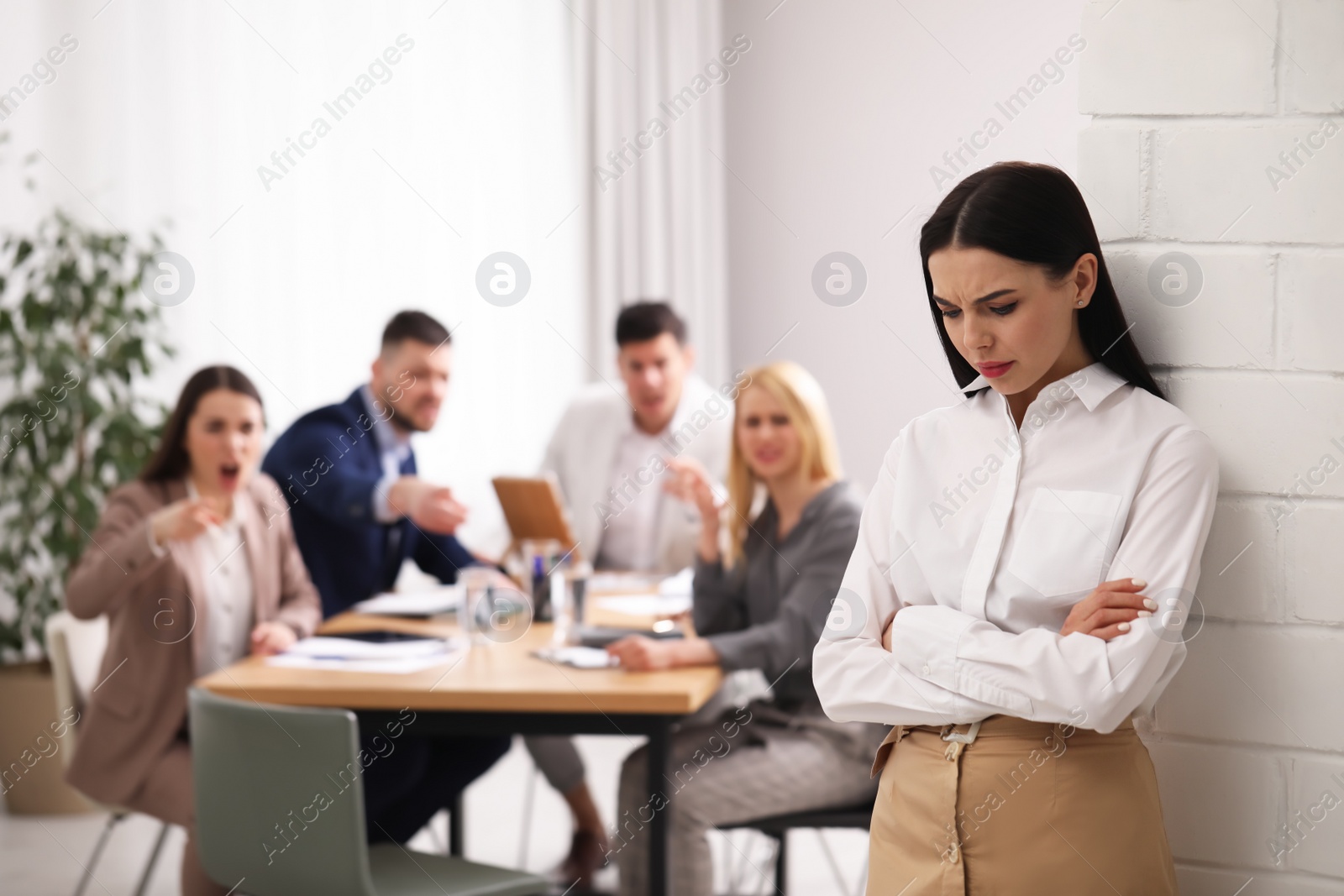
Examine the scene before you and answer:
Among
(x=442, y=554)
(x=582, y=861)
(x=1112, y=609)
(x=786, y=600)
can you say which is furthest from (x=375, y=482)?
(x=1112, y=609)

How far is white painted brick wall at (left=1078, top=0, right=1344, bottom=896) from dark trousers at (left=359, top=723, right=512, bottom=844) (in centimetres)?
181

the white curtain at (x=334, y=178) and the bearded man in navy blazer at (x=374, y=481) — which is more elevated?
the white curtain at (x=334, y=178)

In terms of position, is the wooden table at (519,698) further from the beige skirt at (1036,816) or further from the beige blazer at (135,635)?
the beige skirt at (1036,816)

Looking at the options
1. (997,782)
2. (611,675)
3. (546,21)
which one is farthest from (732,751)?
(546,21)

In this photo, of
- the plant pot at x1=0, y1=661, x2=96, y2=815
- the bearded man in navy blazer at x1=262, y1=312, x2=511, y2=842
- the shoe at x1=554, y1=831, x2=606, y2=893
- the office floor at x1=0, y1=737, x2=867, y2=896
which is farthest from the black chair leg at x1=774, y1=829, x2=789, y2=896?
the plant pot at x1=0, y1=661, x2=96, y2=815

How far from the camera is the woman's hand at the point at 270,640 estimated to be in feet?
8.99

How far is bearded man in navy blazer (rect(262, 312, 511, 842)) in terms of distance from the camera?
345 centimetres

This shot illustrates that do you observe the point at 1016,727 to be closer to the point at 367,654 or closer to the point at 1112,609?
the point at 1112,609

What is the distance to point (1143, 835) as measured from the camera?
1.32m

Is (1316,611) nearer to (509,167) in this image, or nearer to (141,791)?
(141,791)

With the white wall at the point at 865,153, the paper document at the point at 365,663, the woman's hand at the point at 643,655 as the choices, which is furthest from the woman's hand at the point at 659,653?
the white wall at the point at 865,153

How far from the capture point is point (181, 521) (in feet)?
9.06

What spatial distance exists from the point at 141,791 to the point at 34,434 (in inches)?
63.2

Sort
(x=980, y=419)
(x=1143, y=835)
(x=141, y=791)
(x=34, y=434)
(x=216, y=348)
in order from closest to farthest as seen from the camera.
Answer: (x=1143, y=835) < (x=980, y=419) < (x=141, y=791) < (x=34, y=434) < (x=216, y=348)
